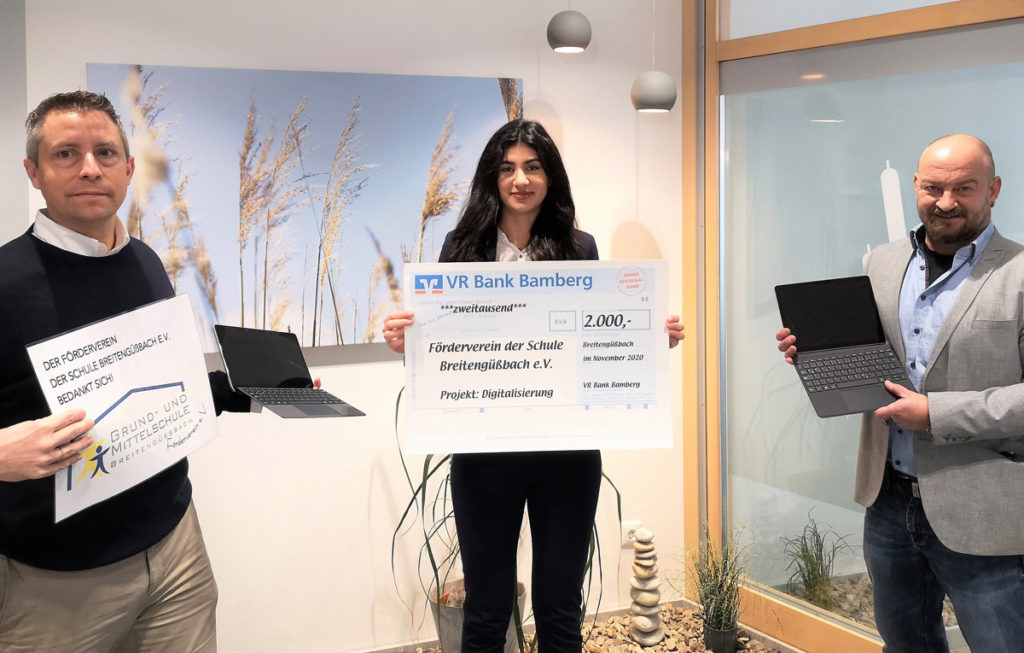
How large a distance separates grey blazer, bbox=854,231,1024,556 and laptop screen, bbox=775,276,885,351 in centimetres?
17

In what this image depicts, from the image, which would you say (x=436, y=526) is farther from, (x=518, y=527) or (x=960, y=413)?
(x=960, y=413)

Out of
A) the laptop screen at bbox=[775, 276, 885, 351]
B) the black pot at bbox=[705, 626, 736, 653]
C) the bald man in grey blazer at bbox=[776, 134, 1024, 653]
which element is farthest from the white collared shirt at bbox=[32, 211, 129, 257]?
the black pot at bbox=[705, 626, 736, 653]

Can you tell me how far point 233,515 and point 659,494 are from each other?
68.3 inches

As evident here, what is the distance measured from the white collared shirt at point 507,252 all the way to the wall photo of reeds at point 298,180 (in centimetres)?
101

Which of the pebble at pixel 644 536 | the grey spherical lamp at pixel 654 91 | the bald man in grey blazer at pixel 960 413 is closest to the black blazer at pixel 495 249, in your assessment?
the bald man in grey blazer at pixel 960 413

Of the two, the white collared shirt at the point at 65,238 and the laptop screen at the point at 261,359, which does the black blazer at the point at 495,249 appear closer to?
the laptop screen at the point at 261,359

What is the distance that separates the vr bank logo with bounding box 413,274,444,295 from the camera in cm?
216

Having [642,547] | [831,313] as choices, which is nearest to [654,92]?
[831,313]

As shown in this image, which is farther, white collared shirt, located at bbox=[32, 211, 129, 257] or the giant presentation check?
the giant presentation check

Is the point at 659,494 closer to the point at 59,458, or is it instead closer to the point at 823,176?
the point at 823,176

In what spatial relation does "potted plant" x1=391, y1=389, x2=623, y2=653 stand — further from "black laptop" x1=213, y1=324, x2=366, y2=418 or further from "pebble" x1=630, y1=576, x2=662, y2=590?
"black laptop" x1=213, y1=324, x2=366, y2=418

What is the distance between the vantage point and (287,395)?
81.3 inches

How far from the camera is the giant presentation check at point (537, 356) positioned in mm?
2174

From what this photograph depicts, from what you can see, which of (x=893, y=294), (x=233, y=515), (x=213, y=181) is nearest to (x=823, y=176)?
(x=893, y=294)
